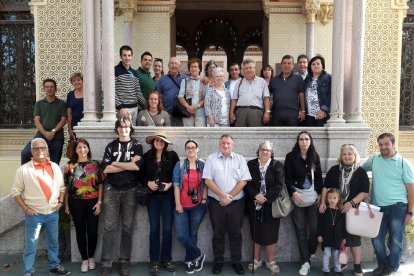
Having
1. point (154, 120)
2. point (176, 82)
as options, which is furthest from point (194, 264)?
point (176, 82)

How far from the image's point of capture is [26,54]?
30.9 feet

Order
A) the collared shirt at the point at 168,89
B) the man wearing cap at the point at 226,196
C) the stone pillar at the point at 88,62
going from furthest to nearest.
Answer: the collared shirt at the point at 168,89, the stone pillar at the point at 88,62, the man wearing cap at the point at 226,196

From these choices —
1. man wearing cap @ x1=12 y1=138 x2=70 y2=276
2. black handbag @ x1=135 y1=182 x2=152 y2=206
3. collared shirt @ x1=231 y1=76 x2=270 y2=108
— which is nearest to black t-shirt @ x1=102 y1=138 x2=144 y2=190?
black handbag @ x1=135 y1=182 x2=152 y2=206

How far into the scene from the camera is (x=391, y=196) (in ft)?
15.8

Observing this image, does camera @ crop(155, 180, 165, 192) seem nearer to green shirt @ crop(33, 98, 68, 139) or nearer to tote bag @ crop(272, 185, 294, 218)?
tote bag @ crop(272, 185, 294, 218)

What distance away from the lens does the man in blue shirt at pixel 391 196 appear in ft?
15.5

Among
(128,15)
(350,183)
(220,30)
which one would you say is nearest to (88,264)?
(350,183)

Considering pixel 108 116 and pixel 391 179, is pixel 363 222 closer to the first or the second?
pixel 391 179

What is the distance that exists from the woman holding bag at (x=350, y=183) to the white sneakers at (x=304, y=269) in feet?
1.86

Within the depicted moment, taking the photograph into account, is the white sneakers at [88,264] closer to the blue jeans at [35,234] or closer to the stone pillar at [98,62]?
the blue jeans at [35,234]

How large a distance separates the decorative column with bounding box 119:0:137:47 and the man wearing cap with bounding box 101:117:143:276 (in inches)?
212

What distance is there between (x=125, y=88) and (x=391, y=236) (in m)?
4.12

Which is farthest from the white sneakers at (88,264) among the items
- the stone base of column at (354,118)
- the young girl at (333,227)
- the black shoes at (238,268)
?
the stone base of column at (354,118)

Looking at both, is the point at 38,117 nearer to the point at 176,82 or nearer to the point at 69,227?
the point at 69,227
